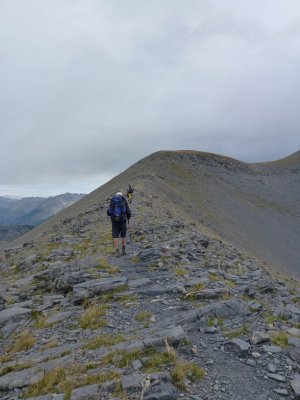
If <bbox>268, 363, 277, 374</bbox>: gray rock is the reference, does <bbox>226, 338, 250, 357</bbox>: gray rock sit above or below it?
above

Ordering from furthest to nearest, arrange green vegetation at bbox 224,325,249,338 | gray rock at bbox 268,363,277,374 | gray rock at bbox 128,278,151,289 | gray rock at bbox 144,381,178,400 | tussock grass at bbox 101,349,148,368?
gray rock at bbox 128,278,151,289 < green vegetation at bbox 224,325,249,338 < tussock grass at bbox 101,349,148,368 < gray rock at bbox 268,363,277,374 < gray rock at bbox 144,381,178,400

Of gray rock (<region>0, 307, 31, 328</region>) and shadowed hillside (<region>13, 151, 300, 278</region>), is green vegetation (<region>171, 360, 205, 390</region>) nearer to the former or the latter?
gray rock (<region>0, 307, 31, 328</region>)

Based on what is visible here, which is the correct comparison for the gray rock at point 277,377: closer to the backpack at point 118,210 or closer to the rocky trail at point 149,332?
the rocky trail at point 149,332

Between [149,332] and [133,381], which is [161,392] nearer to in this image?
[133,381]

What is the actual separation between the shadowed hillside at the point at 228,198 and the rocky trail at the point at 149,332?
2091cm

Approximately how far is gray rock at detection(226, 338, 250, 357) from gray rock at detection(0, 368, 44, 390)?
4.71m

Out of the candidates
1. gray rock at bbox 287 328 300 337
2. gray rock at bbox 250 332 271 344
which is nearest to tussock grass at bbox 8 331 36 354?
gray rock at bbox 250 332 271 344

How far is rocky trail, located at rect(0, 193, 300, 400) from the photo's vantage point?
7863mm

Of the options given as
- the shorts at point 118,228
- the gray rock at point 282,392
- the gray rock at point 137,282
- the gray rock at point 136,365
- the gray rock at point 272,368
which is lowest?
the gray rock at point 282,392

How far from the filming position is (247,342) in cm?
958

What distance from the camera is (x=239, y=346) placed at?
364 inches

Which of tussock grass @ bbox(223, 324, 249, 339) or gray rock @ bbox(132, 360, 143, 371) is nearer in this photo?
gray rock @ bbox(132, 360, 143, 371)

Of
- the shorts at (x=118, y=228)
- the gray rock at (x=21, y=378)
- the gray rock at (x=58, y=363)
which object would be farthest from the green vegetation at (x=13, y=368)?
the shorts at (x=118, y=228)

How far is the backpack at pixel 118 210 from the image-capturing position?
1922 cm
